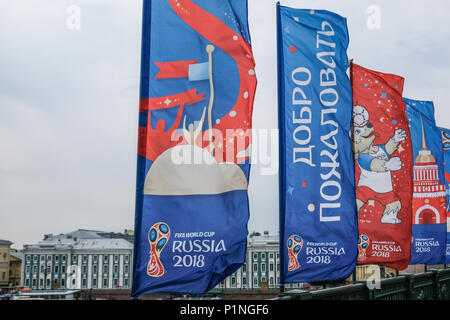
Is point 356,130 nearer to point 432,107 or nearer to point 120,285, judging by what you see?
point 432,107

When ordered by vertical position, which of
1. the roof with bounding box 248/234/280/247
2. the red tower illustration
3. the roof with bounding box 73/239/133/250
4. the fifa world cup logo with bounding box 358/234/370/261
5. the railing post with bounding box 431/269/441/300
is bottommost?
→ the roof with bounding box 73/239/133/250

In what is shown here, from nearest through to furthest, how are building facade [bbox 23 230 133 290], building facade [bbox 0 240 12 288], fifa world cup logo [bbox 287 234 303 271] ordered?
1. fifa world cup logo [bbox 287 234 303 271]
2. building facade [bbox 0 240 12 288]
3. building facade [bbox 23 230 133 290]

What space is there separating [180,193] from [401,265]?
32.8 ft

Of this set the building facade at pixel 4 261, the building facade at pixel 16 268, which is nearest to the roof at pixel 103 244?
the building facade at pixel 16 268

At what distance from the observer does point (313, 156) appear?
13820 mm

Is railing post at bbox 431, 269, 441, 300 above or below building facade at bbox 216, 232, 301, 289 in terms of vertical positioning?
above

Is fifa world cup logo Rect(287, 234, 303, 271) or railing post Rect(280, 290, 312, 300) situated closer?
railing post Rect(280, 290, 312, 300)

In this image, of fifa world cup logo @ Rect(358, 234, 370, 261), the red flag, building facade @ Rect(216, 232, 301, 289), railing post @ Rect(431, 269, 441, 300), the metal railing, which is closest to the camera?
the metal railing

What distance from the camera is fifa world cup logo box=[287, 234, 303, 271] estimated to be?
13.4m

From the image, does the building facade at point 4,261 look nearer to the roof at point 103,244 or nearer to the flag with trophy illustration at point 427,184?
the roof at point 103,244

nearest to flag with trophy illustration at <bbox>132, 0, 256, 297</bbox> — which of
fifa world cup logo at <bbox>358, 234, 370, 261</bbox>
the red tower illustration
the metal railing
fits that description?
the metal railing

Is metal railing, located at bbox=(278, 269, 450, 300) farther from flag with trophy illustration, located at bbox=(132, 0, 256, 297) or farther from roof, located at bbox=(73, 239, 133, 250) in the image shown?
roof, located at bbox=(73, 239, 133, 250)

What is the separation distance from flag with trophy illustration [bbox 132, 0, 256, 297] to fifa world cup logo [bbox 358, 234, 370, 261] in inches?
312
